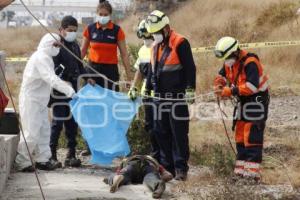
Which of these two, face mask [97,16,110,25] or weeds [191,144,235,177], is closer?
weeds [191,144,235,177]

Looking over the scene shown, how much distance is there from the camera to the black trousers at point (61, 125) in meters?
8.17

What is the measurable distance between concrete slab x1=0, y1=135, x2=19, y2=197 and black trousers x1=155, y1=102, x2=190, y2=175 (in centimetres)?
174

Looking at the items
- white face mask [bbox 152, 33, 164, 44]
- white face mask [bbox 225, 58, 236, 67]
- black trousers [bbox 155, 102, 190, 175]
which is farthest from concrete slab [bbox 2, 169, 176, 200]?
white face mask [bbox 152, 33, 164, 44]

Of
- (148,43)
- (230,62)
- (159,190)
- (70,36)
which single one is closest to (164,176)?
(159,190)

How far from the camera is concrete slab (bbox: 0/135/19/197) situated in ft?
22.5

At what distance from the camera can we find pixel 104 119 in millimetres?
8078

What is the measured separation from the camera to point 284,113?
12.1 metres

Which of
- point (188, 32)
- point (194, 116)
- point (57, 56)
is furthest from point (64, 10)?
point (57, 56)

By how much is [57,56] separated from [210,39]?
17.1 meters

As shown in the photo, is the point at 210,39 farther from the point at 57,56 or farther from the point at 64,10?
the point at 64,10

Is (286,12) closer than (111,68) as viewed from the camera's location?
No

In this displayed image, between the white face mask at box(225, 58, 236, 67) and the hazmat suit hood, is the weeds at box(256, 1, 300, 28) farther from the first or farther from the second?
the hazmat suit hood

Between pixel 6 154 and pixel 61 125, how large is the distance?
115 cm

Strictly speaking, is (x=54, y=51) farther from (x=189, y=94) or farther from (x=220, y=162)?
(x=220, y=162)
